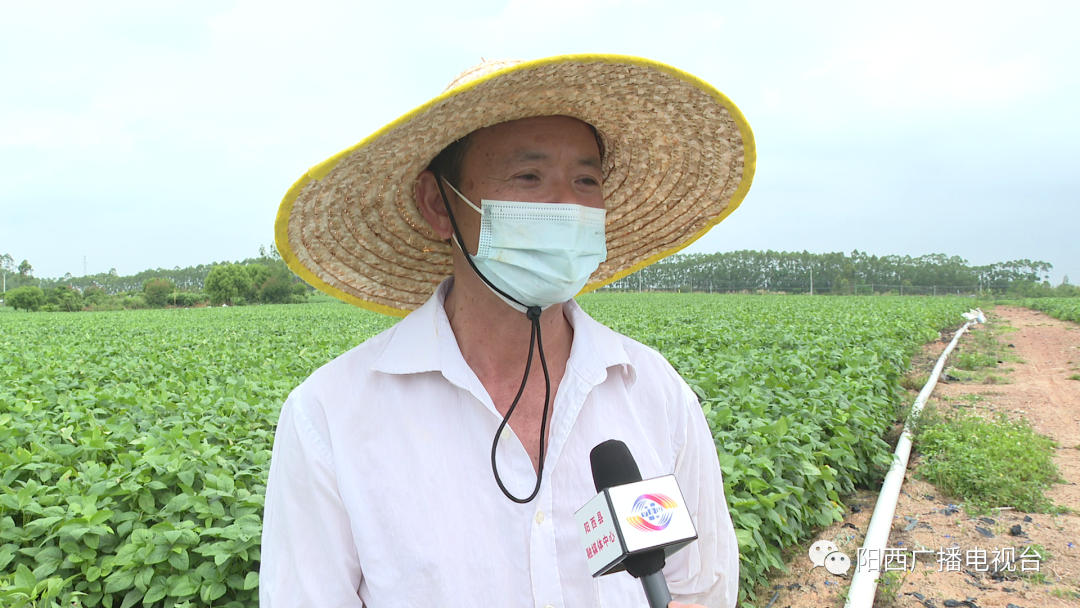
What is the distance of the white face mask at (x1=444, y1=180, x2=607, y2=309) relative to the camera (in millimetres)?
1536

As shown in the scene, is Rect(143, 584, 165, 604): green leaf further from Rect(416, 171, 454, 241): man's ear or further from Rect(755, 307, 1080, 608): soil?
Rect(755, 307, 1080, 608): soil

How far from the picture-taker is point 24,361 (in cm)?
758

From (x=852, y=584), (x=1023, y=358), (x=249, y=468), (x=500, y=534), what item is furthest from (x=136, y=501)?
(x=1023, y=358)

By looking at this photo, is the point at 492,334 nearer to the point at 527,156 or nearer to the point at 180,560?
the point at 527,156

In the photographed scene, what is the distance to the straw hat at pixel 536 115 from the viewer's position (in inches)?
56.6

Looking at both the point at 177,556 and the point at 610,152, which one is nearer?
the point at 610,152

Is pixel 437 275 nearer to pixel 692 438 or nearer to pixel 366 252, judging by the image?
pixel 366 252

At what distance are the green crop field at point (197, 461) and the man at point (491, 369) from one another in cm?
137

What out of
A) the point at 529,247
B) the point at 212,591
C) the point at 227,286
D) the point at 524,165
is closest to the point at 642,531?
the point at 529,247

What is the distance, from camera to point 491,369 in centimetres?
152

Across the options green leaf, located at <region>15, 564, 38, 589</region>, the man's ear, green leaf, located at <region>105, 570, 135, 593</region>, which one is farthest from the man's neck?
green leaf, located at <region>15, 564, 38, 589</region>

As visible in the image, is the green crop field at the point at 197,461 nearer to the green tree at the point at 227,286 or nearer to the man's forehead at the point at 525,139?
the man's forehead at the point at 525,139

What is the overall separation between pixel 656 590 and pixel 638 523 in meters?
0.09

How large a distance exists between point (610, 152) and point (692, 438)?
0.84 m
